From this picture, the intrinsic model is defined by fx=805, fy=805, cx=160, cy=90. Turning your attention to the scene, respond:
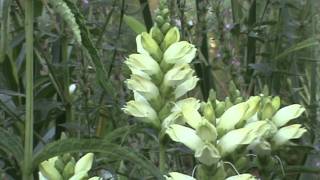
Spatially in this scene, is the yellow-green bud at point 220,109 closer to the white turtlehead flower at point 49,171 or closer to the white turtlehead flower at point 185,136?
the white turtlehead flower at point 185,136

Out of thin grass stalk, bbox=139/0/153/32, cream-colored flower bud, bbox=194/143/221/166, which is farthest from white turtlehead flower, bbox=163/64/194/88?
thin grass stalk, bbox=139/0/153/32

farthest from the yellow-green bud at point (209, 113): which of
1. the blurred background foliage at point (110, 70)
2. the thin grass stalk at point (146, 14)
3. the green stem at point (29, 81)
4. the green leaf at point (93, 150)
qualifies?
the thin grass stalk at point (146, 14)

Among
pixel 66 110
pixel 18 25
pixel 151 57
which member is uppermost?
pixel 151 57

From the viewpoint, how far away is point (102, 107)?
213cm

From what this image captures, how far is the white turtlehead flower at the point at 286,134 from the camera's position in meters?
1.41

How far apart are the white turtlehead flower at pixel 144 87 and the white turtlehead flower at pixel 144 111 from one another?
0.06 ft

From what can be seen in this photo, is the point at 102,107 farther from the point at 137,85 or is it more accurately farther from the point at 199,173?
the point at 199,173

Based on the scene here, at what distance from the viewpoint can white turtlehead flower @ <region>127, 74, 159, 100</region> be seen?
1.26 metres

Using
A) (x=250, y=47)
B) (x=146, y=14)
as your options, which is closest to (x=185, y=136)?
(x=146, y=14)

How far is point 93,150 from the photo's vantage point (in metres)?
1.16

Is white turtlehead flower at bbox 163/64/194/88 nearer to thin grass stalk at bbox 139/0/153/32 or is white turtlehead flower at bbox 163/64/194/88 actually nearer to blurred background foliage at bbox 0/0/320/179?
blurred background foliage at bbox 0/0/320/179

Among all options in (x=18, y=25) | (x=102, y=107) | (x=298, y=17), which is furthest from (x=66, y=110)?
(x=298, y=17)

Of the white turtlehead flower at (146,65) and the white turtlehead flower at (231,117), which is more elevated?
the white turtlehead flower at (146,65)

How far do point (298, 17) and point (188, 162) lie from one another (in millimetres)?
808
